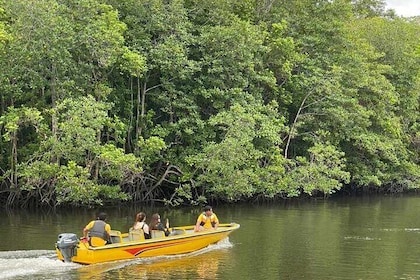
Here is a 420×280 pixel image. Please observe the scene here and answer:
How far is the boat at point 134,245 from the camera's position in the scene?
15828 millimetres

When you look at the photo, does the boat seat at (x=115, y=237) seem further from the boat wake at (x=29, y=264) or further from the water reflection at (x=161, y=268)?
the boat wake at (x=29, y=264)

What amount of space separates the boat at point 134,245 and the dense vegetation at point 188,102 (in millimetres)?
7644

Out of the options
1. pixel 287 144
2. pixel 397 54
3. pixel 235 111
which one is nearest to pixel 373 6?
pixel 397 54

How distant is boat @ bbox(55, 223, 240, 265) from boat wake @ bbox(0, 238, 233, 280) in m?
0.16

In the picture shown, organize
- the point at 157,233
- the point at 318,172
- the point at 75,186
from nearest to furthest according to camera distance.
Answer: the point at 157,233 → the point at 75,186 → the point at 318,172

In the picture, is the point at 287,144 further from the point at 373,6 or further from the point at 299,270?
the point at 373,6

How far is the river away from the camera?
1540cm

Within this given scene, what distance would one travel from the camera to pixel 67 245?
1572 centimetres

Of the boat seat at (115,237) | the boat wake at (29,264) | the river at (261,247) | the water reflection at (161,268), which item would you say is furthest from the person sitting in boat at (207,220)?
the boat wake at (29,264)

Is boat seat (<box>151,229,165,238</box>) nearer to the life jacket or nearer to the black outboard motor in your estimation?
the life jacket

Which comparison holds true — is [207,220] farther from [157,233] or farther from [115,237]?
[115,237]

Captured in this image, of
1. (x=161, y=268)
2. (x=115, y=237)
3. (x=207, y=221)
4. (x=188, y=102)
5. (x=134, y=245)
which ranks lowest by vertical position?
(x=161, y=268)

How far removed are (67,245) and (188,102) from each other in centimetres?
1586

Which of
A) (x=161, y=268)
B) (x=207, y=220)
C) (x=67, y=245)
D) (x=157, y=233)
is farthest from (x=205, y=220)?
(x=67, y=245)
